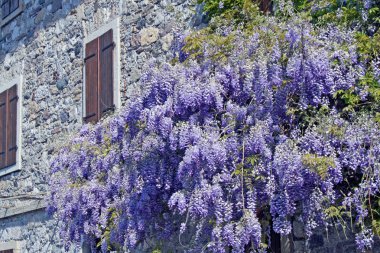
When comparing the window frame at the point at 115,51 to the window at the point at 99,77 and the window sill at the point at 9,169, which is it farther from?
the window sill at the point at 9,169

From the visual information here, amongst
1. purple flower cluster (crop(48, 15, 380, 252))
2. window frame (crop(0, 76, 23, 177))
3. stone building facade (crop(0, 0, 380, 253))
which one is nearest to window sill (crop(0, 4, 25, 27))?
stone building facade (crop(0, 0, 380, 253))

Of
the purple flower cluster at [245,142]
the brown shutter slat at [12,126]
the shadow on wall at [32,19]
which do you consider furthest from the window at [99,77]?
the purple flower cluster at [245,142]

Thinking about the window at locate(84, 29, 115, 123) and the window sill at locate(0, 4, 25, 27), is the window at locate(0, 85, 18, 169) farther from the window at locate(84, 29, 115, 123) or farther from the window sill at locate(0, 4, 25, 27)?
the window at locate(84, 29, 115, 123)

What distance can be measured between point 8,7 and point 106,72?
352cm

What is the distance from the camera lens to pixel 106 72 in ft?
30.9

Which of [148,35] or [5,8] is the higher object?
[5,8]

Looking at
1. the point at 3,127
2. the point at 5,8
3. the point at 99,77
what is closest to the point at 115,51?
the point at 99,77

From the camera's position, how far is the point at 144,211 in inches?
274

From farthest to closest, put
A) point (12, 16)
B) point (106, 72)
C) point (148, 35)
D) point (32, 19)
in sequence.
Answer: point (12, 16) → point (32, 19) → point (106, 72) → point (148, 35)

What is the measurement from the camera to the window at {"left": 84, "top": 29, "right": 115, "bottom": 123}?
929 cm

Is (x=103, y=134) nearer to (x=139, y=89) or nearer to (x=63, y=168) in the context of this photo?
(x=63, y=168)

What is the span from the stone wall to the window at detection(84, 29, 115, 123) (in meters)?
0.21

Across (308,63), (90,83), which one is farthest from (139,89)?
(90,83)

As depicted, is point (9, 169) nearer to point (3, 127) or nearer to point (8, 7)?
point (3, 127)
